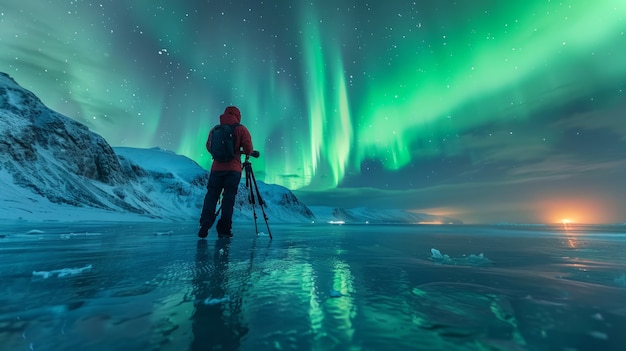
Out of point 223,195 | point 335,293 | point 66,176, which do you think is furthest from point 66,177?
point 335,293

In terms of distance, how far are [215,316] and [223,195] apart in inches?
244

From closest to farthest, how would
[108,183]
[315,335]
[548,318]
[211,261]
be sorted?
[315,335]
[548,318]
[211,261]
[108,183]

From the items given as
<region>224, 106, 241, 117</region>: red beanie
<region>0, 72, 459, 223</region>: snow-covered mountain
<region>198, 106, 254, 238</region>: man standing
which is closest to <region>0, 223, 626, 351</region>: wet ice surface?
<region>198, 106, 254, 238</region>: man standing

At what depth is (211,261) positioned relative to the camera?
3.67 meters

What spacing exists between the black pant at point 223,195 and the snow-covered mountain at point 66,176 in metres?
53.8

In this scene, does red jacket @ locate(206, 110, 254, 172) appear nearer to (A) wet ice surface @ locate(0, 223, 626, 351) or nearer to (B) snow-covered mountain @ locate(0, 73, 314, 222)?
(A) wet ice surface @ locate(0, 223, 626, 351)

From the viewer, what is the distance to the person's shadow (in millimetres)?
1337

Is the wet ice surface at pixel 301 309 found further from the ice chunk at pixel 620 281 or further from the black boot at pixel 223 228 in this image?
the black boot at pixel 223 228

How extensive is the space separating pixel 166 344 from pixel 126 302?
91 cm

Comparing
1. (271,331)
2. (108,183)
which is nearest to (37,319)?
(271,331)

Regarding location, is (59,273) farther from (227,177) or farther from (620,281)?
(620,281)

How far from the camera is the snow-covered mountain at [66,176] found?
59.4 meters

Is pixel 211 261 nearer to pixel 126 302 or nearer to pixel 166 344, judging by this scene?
pixel 126 302

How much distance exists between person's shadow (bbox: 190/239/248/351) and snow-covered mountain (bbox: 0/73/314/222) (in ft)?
192
